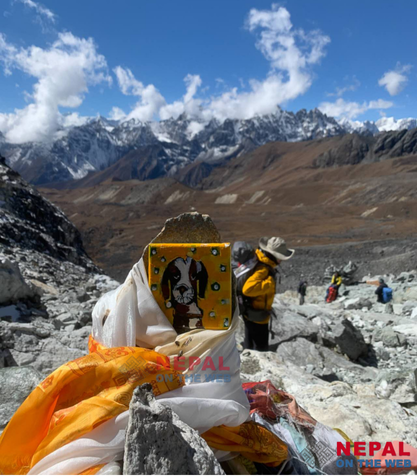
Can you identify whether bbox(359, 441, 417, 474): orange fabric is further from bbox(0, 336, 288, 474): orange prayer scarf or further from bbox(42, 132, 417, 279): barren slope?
bbox(42, 132, 417, 279): barren slope

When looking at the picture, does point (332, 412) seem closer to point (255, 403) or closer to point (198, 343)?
point (255, 403)

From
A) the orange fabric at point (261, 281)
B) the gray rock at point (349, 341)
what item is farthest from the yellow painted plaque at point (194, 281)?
the gray rock at point (349, 341)

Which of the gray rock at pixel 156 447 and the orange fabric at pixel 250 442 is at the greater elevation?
the gray rock at pixel 156 447

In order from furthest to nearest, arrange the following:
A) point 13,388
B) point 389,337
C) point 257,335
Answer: point 389,337 → point 257,335 → point 13,388

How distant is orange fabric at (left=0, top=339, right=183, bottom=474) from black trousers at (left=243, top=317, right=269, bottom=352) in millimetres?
3264

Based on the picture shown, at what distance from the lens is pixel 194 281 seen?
1.68m

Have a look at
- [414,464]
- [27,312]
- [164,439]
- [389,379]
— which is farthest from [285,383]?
[27,312]

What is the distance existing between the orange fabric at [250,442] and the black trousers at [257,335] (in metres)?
2.90

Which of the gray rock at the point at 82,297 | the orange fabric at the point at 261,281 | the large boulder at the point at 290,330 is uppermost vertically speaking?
the orange fabric at the point at 261,281

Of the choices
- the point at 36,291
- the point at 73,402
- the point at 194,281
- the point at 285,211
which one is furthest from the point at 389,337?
the point at 285,211

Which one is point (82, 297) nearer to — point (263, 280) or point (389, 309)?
point (263, 280)

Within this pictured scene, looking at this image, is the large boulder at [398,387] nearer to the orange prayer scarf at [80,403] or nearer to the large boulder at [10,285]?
the orange prayer scarf at [80,403]

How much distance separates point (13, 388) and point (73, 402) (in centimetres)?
96

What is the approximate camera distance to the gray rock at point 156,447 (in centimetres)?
112
